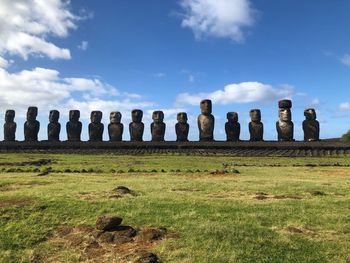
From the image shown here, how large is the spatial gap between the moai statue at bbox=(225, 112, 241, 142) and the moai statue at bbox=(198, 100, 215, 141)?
1713mm

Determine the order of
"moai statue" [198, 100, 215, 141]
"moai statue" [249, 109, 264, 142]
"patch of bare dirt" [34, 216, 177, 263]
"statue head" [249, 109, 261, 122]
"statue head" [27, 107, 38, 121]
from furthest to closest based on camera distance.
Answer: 1. "statue head" [27, 107, 38, 121]
2. "moai statue" [198, 100, 215, 141]
3. "statue head" [249, 109, 261, 122]
4. "moai statue" [249, 109, 264, 142]
5. "patch of bare dirt" [34, 216, 177, 263]

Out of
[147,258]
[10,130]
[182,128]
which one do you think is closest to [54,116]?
[10,130]

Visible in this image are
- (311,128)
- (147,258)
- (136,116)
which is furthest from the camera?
(136,116)

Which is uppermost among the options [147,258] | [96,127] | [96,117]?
[96,117]

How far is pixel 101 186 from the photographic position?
62.2ft

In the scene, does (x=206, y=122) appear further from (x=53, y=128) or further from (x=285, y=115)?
(x=53, y=128)

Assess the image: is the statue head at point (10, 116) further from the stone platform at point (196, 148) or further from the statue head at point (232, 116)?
the statue head at point (232, 116)

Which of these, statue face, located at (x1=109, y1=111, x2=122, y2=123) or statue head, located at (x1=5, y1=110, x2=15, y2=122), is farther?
statue head, located at (x1=5, y1=110, x2=15, y2=122)

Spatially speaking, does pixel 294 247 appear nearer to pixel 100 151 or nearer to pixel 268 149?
pixel 268 149

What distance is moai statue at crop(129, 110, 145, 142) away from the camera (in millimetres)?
55438

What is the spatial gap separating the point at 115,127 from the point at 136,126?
2.52 meters

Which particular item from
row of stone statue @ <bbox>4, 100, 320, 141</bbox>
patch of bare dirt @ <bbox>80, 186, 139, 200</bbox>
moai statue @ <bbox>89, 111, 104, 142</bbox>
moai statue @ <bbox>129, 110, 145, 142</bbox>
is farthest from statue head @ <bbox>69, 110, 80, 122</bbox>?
patch of bare dirt @ <bbox>80, 186, 139, 200</bbox>

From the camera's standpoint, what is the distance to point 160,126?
180ft

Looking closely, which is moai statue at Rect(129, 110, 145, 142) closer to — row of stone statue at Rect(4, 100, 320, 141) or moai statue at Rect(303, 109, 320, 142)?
row of stone statue at Rect(4, 100, 320, 141)
